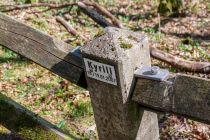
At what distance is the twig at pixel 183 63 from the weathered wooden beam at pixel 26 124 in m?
3.07

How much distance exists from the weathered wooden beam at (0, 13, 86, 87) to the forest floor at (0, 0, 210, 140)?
138 cm

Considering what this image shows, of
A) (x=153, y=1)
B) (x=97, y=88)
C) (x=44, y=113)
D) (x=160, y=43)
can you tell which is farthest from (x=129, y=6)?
(x=97, y=88)

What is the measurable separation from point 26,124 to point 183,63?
11.2ft

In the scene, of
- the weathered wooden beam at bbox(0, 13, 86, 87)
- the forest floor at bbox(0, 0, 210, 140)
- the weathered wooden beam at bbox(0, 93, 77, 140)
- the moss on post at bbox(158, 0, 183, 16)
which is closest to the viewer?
the weathered wooden beam at bbox(0, 13, 86, 87)

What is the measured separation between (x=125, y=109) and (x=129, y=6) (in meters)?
9.41

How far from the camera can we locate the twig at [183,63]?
5.25m

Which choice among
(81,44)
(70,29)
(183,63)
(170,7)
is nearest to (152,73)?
(183,63)

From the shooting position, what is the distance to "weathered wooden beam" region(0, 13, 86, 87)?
2.53 meters

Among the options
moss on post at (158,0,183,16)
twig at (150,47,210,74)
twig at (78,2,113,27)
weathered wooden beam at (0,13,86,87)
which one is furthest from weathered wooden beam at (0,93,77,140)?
moss on post at (158,0,183,16)

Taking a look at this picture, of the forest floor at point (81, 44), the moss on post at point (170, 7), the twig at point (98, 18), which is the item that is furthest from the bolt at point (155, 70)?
the moss on post at point (170, 7)

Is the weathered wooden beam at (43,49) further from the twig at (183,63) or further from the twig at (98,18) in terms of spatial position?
the twig at (98,18)

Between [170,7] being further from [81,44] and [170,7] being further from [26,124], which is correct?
[26,124]

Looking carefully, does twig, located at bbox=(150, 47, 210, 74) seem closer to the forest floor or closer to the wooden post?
the forest floor

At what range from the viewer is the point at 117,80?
6.70 feet
